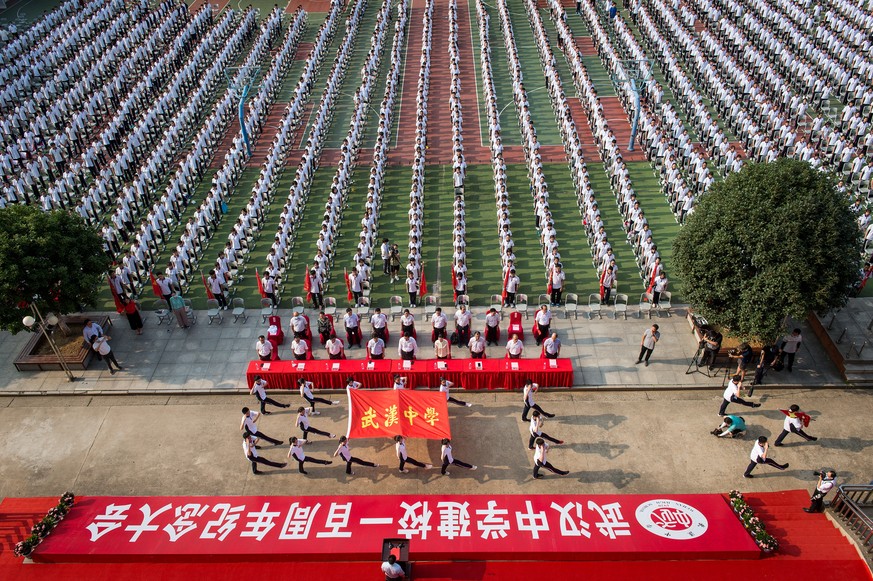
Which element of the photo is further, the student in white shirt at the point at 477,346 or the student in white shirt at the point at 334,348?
the student in white shirt at the point at 334,348

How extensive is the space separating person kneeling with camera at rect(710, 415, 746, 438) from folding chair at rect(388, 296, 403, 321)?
27.7 ft

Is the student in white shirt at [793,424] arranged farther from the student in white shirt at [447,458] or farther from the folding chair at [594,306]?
the student in white shirt at [447,458]

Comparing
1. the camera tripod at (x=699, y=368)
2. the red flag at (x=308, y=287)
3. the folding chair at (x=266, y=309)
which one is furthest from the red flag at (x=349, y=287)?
the camera tripod at (x=699, y=368)

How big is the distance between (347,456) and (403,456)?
1.17 meters

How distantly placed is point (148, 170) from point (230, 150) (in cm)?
319

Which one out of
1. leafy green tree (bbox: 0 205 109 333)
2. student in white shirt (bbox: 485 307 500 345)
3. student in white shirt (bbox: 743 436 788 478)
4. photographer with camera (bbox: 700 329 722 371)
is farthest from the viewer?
student in white shirt (bbox: 485 307 500 345)

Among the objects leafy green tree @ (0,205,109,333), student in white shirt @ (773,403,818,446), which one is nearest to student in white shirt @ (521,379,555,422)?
student in white shirt @ (773,403,818,446)

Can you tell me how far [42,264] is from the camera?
15.4 meters

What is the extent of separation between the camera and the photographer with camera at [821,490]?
1180 cm

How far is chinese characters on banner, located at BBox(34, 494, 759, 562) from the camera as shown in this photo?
11828 millimetres

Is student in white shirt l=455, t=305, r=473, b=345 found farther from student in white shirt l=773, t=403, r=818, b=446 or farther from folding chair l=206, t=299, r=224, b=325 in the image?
student in white shirt l=773, t=403, r=818, b=446

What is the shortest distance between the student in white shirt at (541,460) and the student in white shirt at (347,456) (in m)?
3.43

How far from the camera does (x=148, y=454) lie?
47.7 ft

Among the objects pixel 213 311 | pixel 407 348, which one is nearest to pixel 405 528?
pixel 407 348
